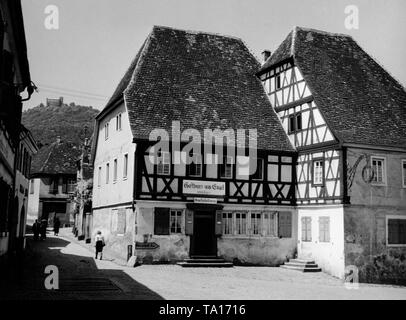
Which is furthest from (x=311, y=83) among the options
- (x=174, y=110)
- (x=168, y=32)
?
(x=168, y=32)

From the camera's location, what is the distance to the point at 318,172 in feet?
82.7

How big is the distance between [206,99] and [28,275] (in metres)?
13.6

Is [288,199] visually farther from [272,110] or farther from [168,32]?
[168,32]

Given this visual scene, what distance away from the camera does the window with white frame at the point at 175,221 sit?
24.1m

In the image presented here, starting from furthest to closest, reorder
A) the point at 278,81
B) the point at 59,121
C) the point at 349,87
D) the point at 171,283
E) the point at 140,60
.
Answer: the point at 59,121
the point at 278,81
the point at 349,87
the point at 140,60
the point at 171,283

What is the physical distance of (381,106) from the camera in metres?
27.2

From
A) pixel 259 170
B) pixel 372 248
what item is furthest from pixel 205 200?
pixel 372 248

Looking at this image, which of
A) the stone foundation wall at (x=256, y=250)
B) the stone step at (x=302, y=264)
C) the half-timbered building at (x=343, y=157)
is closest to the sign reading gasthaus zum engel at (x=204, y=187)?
the stone foundation wall at (x=256, y=250)

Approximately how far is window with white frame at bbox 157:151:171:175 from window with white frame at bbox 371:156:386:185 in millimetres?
10026

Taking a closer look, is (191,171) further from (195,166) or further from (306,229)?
(306,229)

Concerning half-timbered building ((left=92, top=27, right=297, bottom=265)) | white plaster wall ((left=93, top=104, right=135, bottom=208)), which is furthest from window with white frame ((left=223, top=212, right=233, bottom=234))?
white plaster wall ((left=93, top=104, right=135, bottom=208))

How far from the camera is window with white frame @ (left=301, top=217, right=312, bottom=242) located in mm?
25469

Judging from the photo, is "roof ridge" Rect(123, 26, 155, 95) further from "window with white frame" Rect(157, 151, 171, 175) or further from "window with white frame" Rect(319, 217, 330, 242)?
"window with white frame" Rect(319, 217, 330, 242)

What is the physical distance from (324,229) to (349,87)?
8398 millimetres
